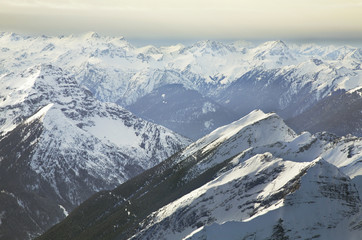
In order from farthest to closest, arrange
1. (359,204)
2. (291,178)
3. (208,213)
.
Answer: (208,213)
(291,178)
(359,204)

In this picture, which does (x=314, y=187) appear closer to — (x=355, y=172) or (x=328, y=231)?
(x=328, y=231)

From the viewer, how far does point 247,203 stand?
556 feet

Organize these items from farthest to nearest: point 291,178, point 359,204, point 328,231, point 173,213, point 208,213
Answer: point 173,213 → point 208,213 → point 291,178 → point 359,204 → point 328,231

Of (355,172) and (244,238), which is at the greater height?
(244,238)

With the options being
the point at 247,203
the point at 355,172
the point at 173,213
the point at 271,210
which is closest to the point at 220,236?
the point at 271,210

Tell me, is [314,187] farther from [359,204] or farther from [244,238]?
[244,238]

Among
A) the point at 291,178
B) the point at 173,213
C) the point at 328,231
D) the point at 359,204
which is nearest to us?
the point at 328,231

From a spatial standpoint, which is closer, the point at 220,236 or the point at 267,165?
the point at 220,236

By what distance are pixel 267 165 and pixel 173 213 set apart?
4529 cm

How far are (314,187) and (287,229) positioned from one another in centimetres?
2111

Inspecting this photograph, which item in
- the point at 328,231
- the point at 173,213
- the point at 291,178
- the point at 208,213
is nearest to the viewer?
the point at 328,231

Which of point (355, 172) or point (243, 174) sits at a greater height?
point (243, 174)

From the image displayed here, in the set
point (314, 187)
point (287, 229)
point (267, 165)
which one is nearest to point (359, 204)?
point (314, 187)

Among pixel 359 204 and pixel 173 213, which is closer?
pixel 359 204
